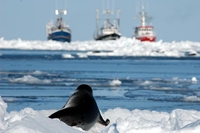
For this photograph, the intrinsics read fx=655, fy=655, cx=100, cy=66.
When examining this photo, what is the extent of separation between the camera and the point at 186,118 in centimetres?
564

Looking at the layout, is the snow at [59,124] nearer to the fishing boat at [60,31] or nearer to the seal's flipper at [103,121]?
the seal's flipper at [103,121]

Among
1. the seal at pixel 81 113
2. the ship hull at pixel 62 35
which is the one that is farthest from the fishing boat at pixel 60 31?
the seal at pixel 81 113

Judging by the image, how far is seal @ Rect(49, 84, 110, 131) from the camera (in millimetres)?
6457

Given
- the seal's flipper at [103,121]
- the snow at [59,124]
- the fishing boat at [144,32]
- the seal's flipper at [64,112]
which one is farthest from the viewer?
the fishing boat at [144,32]

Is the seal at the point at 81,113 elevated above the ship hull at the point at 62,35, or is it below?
below

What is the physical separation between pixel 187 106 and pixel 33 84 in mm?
6259

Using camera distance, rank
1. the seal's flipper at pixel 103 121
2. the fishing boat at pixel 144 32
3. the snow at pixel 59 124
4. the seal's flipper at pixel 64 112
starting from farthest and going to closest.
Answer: the fishing boat at pixel 144 32 < the seal's flipper at pixel 103 121 < the seal's flipper at pixel 64 112 < the snow at pixel 59 124

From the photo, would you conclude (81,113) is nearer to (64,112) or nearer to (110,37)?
(64,112)

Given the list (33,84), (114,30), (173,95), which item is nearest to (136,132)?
(173,95)

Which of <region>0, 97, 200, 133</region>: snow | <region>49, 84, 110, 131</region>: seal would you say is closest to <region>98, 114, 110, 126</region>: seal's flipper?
<region>49, 84, 110, 131</region>: seal

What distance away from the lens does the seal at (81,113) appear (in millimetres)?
6457

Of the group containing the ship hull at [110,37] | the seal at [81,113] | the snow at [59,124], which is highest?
the ship hull at [110,37]

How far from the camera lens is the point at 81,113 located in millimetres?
Result: 6637

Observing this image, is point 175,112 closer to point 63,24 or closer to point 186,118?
point 186,118
